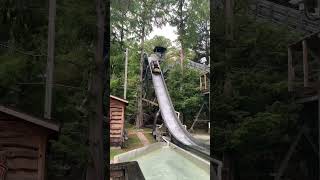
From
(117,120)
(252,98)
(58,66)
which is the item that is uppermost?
(58,66)

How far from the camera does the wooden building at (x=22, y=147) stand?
151 inches

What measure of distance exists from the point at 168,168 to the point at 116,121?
1079 millimetres

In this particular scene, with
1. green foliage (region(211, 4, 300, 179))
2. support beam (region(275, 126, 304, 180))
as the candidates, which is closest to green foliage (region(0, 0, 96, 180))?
green foliage (region(211, 4, 300, 179))

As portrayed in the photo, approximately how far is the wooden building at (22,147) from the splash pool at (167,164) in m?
2.53

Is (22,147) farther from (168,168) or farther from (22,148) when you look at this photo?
(168,168)

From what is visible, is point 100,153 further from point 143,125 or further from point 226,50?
point 226,50

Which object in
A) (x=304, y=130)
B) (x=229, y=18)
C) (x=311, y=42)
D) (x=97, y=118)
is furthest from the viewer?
(x=229, y=18)

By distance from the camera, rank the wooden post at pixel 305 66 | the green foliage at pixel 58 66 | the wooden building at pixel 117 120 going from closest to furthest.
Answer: the wooden post at pixel 305 66 → the green foliage at pixel 58 66 → the wooden building at pixel 117 120

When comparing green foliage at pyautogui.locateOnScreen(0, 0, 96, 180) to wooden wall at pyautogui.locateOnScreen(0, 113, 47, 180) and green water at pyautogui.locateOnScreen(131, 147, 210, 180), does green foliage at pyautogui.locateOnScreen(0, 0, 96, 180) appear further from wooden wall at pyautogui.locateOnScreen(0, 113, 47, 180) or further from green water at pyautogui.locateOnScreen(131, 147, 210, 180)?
wooden wall at pyautogui.locateOnScreen(0, 113, 47, 180)

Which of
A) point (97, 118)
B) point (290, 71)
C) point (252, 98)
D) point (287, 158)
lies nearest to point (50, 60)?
point (97, 118)

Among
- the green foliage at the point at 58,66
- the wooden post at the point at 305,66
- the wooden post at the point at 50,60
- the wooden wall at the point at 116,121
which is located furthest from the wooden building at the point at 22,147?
the wooden post at the point at 305,66

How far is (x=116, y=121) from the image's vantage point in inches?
257

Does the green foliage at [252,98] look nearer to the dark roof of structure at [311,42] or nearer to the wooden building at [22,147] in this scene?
the dark roof of structure at [311,42]

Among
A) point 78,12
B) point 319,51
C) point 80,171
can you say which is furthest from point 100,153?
point 319,51
